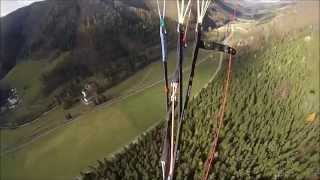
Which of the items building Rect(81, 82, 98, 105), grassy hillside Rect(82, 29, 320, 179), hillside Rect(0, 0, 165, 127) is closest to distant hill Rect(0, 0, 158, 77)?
hillside Rect(0, 0, 165, 127)

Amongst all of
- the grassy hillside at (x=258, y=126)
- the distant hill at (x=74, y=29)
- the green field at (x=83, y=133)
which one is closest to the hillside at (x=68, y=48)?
the distant hill at (x=74, y=29)

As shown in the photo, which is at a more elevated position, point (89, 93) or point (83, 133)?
point (89, 93)

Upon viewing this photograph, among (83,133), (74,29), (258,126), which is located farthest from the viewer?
(258,126)

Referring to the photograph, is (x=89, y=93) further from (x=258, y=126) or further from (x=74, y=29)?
(x=258, y=126)

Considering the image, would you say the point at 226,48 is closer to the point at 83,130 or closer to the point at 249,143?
the point at 83,130

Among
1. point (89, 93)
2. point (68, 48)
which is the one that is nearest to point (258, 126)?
point (89, 93)

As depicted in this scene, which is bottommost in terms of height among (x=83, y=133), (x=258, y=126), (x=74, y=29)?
(x=258, y=126)

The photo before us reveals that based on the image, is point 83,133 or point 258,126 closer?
point 83,133

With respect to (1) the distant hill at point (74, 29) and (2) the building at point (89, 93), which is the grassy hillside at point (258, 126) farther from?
(1) the distant hill at point (74, 29)
